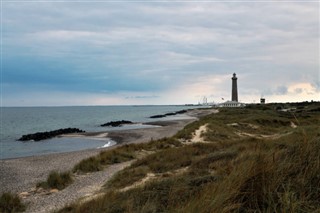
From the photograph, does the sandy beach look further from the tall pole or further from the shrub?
the tall pole

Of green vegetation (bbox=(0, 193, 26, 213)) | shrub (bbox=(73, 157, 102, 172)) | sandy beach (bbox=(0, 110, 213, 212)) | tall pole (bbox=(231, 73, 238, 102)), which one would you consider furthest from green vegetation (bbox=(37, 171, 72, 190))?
tall pole (bbox=(231, 73, 238, 102))

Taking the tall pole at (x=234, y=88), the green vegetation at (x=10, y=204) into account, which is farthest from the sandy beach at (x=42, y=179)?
the tall pole at (x=234, y=88)

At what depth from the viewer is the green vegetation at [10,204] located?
979 cm

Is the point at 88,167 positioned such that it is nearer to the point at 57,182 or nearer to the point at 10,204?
the point at 57,182

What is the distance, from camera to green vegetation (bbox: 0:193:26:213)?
979 centimetres

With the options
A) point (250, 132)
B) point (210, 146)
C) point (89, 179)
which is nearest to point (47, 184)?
point (89, 179)

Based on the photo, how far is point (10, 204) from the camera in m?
10.0

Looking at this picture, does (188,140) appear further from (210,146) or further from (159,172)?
(159,172)

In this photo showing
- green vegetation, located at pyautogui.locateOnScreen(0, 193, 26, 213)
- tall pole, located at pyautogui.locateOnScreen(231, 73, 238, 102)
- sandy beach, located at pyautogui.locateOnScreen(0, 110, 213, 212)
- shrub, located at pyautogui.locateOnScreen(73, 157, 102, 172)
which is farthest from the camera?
tall pole, located at pyautogui.locateOnScreen(231, 73, 238, 102)

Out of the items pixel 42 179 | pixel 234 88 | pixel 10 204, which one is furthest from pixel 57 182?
pixel 234 88

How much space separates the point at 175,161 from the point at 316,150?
9.12 m

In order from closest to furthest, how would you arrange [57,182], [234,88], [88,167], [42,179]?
1. [57,182]
2. [42,179]
3. [88,167]
4. [234,88]

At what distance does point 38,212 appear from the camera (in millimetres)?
9328

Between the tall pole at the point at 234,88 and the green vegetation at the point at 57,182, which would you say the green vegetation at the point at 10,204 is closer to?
the green vegetation at the point at 57,182
